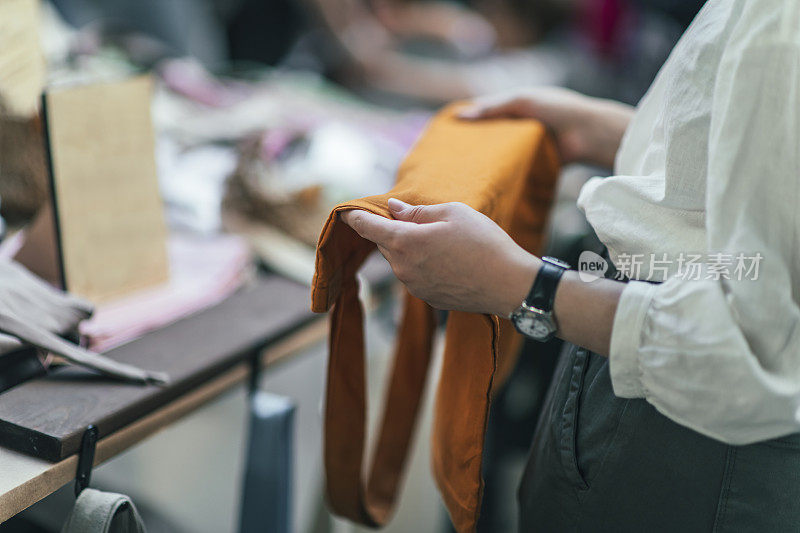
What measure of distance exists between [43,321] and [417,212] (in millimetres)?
425

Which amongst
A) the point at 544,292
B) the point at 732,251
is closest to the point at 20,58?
the point at 544,292

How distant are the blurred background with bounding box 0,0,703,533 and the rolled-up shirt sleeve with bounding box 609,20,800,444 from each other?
582 millimetres

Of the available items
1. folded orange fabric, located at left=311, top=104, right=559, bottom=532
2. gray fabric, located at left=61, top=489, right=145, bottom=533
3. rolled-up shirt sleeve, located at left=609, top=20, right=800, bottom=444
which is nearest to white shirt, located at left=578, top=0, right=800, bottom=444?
rolled-up shirt sleeve, located at left=609, top=20, right=800, bottom=444

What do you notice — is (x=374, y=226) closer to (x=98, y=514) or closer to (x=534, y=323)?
(x=534, y=323)

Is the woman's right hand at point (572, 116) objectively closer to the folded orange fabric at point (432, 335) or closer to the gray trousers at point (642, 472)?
the folded orange fabric at point (432, 335)

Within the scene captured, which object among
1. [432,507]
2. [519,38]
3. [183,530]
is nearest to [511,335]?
[432,507]

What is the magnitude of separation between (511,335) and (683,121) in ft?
1.53

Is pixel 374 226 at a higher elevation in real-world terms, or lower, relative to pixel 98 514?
higher

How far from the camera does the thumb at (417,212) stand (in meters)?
0.60

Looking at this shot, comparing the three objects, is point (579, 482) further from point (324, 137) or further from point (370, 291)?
point (324, 137)

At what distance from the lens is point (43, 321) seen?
0.73m

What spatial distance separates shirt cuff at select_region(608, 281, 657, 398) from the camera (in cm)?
53

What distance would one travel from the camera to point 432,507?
4.06 ft

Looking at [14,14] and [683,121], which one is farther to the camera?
[14,14]
